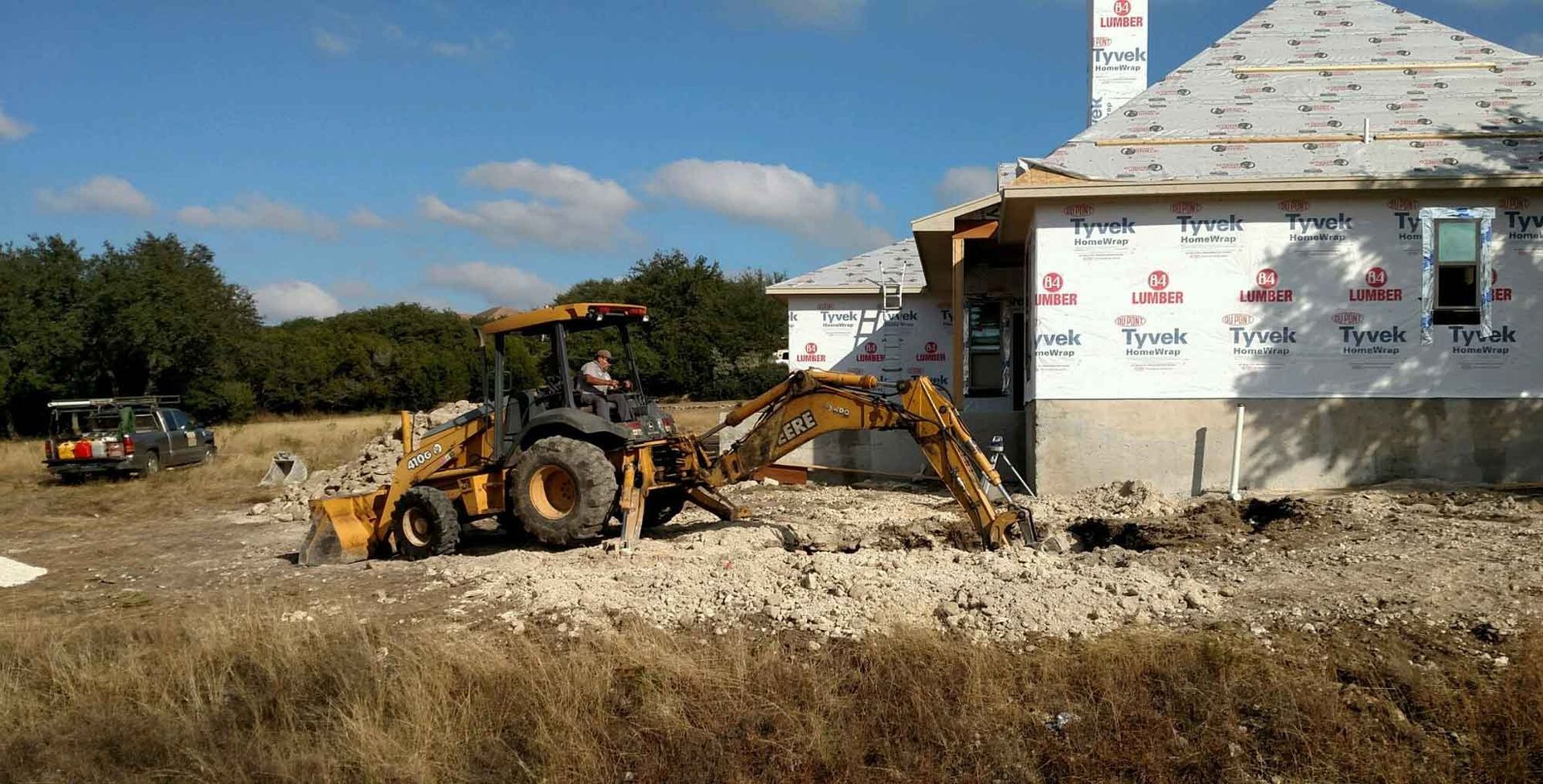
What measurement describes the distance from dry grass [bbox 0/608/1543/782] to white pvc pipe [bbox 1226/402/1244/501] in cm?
699

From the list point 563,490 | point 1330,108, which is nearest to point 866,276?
point 1330,108

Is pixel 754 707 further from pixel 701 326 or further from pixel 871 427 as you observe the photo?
pixel 701 326

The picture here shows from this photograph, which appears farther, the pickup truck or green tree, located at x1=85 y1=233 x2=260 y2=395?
green tree, located at x1=85 y1=233 x2=260 y2=395

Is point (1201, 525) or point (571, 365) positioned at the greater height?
point (571, 365)

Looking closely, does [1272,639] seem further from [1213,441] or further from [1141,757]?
[1213,441]

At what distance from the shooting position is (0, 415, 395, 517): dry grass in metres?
18.0

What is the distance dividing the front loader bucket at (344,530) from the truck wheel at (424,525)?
0.31 metres

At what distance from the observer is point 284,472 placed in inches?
813

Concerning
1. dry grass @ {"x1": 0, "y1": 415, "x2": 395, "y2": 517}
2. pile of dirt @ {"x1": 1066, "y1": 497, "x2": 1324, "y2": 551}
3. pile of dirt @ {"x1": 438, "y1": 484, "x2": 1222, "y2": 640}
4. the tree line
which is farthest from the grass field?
the tree line

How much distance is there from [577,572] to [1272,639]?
211 inches

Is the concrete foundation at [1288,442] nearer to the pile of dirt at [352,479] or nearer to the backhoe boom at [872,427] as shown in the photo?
the backhoe boom at [872,427]

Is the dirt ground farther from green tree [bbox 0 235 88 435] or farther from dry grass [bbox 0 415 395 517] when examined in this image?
green tree [bbox 0 235 88 435]

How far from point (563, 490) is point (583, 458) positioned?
→ 56cm

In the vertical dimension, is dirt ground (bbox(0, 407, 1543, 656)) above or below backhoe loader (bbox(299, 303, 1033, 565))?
below
